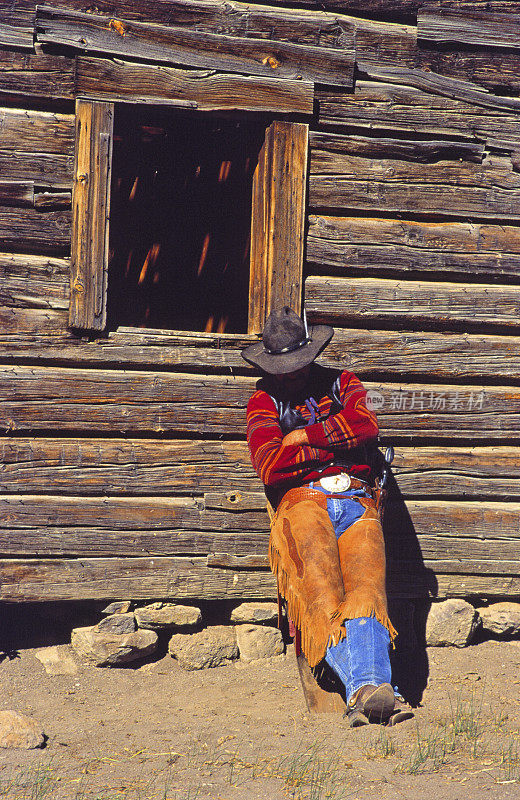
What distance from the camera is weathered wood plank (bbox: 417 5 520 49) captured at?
4234 millimetres

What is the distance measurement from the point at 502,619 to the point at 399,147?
3.04 m

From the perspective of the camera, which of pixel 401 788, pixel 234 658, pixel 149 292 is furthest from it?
pixel 149 292

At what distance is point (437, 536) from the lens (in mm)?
4281

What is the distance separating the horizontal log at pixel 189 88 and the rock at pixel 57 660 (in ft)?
10.6

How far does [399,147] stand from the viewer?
419cm

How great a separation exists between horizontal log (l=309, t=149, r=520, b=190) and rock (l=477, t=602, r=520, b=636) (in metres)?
2.71

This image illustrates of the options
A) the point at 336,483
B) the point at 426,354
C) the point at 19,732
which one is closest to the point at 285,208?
the point at 426,354

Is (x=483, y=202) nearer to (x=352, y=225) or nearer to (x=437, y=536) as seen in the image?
(x=352, y=225)

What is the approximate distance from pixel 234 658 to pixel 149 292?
3824 mm

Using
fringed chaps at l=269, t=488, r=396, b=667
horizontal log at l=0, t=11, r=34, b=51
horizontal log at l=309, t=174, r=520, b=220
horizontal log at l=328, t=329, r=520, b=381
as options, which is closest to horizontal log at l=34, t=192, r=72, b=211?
horizontal log at l=0, t=11, r=34, b=51

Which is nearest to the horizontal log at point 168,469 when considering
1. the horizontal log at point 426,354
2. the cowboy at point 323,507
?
the cowboy at point 323,507

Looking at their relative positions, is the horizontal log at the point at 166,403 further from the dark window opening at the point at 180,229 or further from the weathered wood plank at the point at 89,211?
the dark window opening at the point at 180,229

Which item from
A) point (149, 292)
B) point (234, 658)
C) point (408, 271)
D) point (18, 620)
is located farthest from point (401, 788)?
point (149, 292)

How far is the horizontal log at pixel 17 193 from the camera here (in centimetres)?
378
